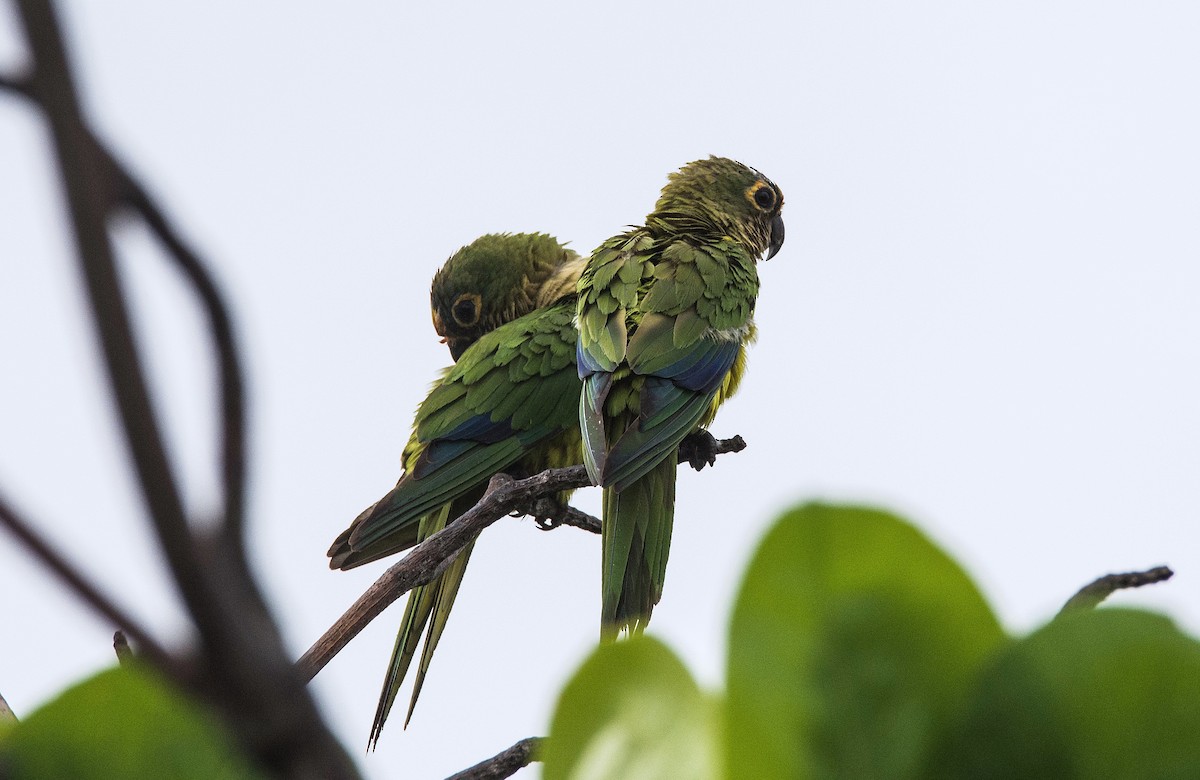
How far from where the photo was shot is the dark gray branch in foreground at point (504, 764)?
1.79 metres

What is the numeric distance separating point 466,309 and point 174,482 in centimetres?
464

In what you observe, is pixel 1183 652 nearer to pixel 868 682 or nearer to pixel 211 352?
pixel 868 682

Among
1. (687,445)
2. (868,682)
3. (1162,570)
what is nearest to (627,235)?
(687,445)

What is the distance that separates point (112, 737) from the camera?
15.1 inches

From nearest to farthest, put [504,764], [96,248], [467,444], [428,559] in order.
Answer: [96,248] < [504,764] < [428,559] < [467,444]

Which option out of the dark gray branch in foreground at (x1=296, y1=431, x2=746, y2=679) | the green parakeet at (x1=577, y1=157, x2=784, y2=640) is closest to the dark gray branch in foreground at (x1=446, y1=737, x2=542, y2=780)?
the dark gray branch in foreground at (x1=296, y1=431, x2=746, y2=679)

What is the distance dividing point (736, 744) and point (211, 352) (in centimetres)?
25

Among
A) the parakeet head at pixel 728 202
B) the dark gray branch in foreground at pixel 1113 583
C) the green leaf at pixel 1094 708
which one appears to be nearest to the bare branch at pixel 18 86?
the green leaf at pixel 1094 708

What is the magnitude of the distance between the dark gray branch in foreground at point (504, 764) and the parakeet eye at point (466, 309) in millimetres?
3195

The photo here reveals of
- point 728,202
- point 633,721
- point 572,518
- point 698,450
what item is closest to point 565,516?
point 572,518

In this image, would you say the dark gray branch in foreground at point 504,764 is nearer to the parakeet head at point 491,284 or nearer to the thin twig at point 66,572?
the thin twig at point 66,572

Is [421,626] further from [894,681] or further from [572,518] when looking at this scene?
[894,681]

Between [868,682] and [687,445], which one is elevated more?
[687,445]

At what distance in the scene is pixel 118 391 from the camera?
0.26 m
